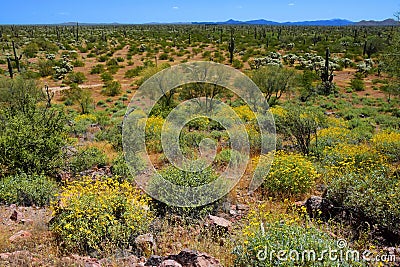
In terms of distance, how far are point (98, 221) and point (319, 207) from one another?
158 inches

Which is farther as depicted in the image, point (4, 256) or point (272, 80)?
point (272, 80)

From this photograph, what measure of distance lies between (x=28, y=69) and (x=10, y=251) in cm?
3225

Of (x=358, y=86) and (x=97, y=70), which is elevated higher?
(x=97, y=70)

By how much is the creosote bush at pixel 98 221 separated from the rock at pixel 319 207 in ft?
9.99

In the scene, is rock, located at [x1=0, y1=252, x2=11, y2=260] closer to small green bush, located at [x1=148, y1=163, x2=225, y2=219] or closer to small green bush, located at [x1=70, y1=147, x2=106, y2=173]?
small green bush, located at [x1=148, y1=163, x2=225, y2=219]

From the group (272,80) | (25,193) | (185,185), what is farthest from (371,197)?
(272,80)

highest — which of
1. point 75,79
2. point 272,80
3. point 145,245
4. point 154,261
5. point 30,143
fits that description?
point 272,80

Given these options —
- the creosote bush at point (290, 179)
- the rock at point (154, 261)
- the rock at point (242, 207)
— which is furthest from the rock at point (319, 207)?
the rock at point (154, 261)

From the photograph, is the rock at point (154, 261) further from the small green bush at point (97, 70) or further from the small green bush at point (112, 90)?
the small green bush at point (97, 70)

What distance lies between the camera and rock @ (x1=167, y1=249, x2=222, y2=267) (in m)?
4.04

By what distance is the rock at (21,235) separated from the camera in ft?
16.4

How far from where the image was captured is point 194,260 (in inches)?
160

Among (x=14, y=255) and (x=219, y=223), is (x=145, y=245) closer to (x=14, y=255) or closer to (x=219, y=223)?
(x=219, y=223)

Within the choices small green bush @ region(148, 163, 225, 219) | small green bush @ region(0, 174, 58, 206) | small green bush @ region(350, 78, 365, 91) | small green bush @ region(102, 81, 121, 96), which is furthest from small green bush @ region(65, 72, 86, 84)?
small green bush @ region(148, 163, 225, 219)
